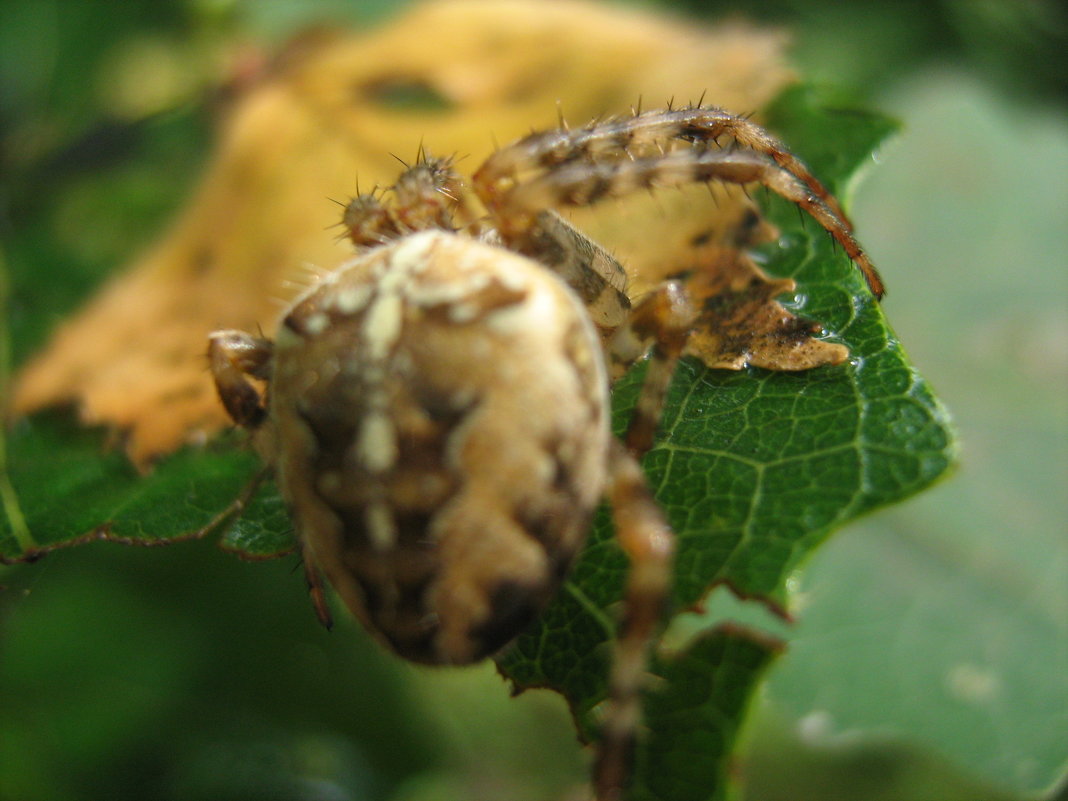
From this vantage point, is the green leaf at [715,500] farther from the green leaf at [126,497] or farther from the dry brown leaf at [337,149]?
the dry brown leaf at [337,149]

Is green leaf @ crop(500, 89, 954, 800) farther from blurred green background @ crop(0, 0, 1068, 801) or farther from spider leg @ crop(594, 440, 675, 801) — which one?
blurred green background @ crop(0, 0, 1068, 801)

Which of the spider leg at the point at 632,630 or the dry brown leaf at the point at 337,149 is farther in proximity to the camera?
the dry brown leaf at the point at 337,149

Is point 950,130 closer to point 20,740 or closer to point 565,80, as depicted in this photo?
point 565,80

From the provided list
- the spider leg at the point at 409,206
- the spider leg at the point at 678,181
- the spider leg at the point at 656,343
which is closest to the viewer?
the spider leg at the point at 656,343

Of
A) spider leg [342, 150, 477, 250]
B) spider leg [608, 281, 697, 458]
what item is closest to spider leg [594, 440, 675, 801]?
spider leg [608, 281, 697, 458]

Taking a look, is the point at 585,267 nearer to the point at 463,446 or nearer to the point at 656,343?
the point at 656,343

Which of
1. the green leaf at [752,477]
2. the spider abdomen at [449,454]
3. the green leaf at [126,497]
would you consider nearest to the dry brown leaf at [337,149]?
the green leaf at [126,497]
